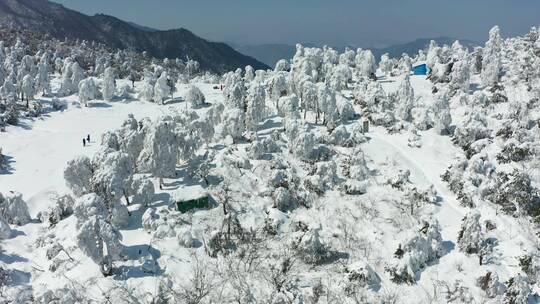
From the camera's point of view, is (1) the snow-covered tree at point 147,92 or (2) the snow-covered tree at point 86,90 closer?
(2) the snow-covered tree at point 86,90

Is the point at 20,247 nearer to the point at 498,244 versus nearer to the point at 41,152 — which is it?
the point at 41,152

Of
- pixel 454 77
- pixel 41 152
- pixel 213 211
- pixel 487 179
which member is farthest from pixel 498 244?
pixel 41 152

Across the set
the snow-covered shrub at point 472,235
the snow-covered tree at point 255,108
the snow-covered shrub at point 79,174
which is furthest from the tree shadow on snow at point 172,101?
the snow-covered shrub at point 472,235

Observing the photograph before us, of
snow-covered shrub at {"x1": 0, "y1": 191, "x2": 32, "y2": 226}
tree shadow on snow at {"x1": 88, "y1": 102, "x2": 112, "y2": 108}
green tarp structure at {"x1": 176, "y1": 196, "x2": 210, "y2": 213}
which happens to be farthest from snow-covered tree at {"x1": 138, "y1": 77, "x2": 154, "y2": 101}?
green tarp structure at {"x1": 176, "y1": 196, "x2": 210, "y2": 213}

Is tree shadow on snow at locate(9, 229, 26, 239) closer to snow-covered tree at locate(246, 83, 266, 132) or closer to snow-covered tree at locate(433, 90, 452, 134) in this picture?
snow-covered tree at locate(246, 83, 266, 132)

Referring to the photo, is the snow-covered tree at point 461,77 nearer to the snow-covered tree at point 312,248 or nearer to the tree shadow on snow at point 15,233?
the snow-covered tree at point 312,248
